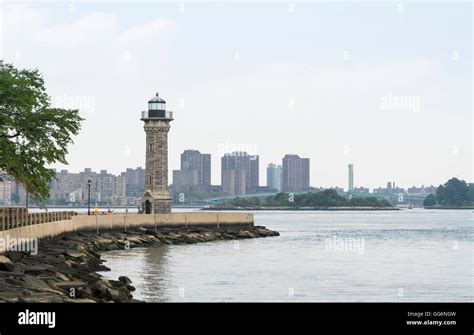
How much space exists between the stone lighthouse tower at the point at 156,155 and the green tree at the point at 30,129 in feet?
93.0

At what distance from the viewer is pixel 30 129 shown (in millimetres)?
52812

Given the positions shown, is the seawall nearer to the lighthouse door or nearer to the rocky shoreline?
the rocky shoreline

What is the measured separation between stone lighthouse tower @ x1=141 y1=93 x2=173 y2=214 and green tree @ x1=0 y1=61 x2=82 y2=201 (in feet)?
93.0

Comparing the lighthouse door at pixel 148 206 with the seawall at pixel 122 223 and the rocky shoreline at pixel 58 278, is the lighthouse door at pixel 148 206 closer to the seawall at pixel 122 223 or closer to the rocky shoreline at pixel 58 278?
the seawall at pixel 122 223

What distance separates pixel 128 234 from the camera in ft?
255

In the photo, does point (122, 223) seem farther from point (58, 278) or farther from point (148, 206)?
point (58, 278)

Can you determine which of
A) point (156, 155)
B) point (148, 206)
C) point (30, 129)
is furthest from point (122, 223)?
point (30, 129)

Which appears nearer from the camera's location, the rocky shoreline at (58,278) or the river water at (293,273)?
the rocky shoreline at (58,278)

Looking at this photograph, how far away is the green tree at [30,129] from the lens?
2013 inches

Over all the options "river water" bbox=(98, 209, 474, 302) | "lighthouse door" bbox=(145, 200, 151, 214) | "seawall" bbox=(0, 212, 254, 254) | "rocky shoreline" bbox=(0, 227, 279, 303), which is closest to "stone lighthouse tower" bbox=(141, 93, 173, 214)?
"lighthouse door" bbox=(145, 200, 151, 214)

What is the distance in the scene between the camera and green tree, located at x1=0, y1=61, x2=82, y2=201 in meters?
51.1

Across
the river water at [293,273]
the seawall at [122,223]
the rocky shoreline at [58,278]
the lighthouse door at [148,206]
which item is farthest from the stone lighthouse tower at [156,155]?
the rocky shoreline at [58,278]

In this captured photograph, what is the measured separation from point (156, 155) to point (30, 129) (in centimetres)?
3187

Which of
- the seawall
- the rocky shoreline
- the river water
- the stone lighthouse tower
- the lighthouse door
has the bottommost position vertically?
the river water
